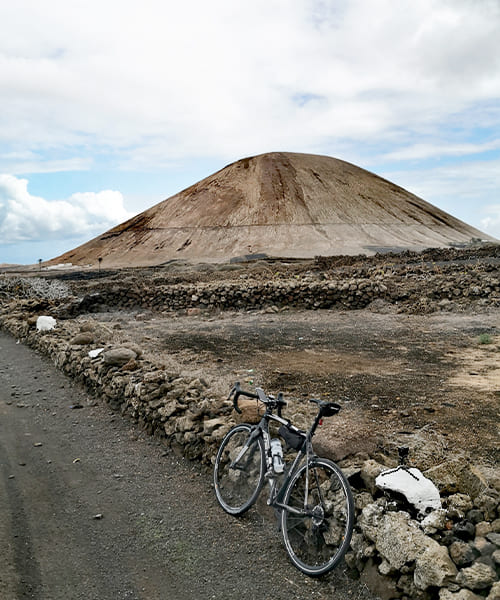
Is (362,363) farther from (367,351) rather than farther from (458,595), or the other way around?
(458,595)

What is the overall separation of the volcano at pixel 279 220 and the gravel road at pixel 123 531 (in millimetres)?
42183

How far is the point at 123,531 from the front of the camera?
422 cm

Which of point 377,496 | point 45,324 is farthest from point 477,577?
point 45,324

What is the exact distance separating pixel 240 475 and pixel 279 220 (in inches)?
2144

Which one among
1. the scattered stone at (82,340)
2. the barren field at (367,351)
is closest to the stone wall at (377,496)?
the scattered stone at (82,340)

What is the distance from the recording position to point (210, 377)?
27.5 feet

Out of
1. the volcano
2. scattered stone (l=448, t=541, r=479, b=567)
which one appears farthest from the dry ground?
the volcano

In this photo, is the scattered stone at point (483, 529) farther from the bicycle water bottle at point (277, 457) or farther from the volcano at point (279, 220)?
the volcano at point (279, 220)

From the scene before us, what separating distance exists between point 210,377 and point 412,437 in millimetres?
3960

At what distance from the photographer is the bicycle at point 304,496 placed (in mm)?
3552

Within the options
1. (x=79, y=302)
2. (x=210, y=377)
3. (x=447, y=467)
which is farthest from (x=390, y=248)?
(x=447, y=467)

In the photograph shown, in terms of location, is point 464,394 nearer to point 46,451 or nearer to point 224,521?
point 224,521

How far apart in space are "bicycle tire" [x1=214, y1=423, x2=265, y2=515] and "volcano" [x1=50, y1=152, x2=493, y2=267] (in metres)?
42.9

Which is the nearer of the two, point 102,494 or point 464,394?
point 102,494
